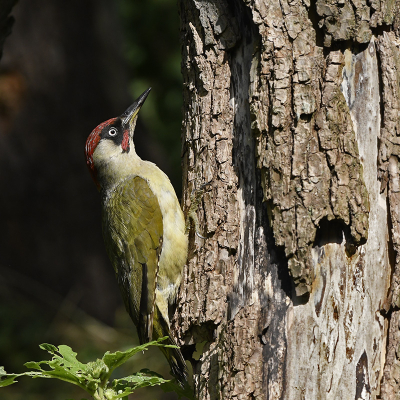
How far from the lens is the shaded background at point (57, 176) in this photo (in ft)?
21.1

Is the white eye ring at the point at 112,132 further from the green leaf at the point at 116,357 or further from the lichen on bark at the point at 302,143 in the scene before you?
the green leaf at the point at 116,357

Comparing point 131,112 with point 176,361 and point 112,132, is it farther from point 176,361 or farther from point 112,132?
point 176,361

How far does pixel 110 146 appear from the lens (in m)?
4.02

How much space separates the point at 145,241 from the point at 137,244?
58 millimetres

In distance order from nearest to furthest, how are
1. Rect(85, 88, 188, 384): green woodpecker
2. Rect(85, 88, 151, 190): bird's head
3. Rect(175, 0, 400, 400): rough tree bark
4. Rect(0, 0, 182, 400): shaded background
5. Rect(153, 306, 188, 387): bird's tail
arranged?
Rect(175, 0, 400, 400): rough tree bark
Rect(153, 306, 188, 387): bird's tail
Rect(85, 88, 188, 384): green woodpecker
Rect(85, 88, 151, 190): bird's head
Rect(0, 0, 182, 400): shaded background

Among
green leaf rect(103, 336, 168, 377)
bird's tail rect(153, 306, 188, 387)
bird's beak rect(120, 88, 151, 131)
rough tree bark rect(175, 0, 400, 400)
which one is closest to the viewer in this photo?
green leaf rect(103, 336, 168, 377)

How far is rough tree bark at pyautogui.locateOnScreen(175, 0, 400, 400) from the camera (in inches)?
93.4

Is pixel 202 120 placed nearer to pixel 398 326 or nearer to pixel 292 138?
pixel 292 138

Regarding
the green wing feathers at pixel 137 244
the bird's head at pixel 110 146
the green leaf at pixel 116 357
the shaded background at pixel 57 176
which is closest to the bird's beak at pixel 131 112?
the bird's head at pixel 110 146

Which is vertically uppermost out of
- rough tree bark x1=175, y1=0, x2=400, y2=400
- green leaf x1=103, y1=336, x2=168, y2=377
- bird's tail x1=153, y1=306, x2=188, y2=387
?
rough tree bark x1=175, y1=0, x2=400, y2=400

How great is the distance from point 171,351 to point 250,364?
784 millimetres

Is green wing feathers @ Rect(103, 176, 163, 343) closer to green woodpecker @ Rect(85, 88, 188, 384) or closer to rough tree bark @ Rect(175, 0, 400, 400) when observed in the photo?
green woodpecker @ Rect(85, 88, 188, 384)

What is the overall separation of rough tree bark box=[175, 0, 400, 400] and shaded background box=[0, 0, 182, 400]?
412 cm

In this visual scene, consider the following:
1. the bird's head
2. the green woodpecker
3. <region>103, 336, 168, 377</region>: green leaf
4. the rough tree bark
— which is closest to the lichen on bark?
the rough tree bark
